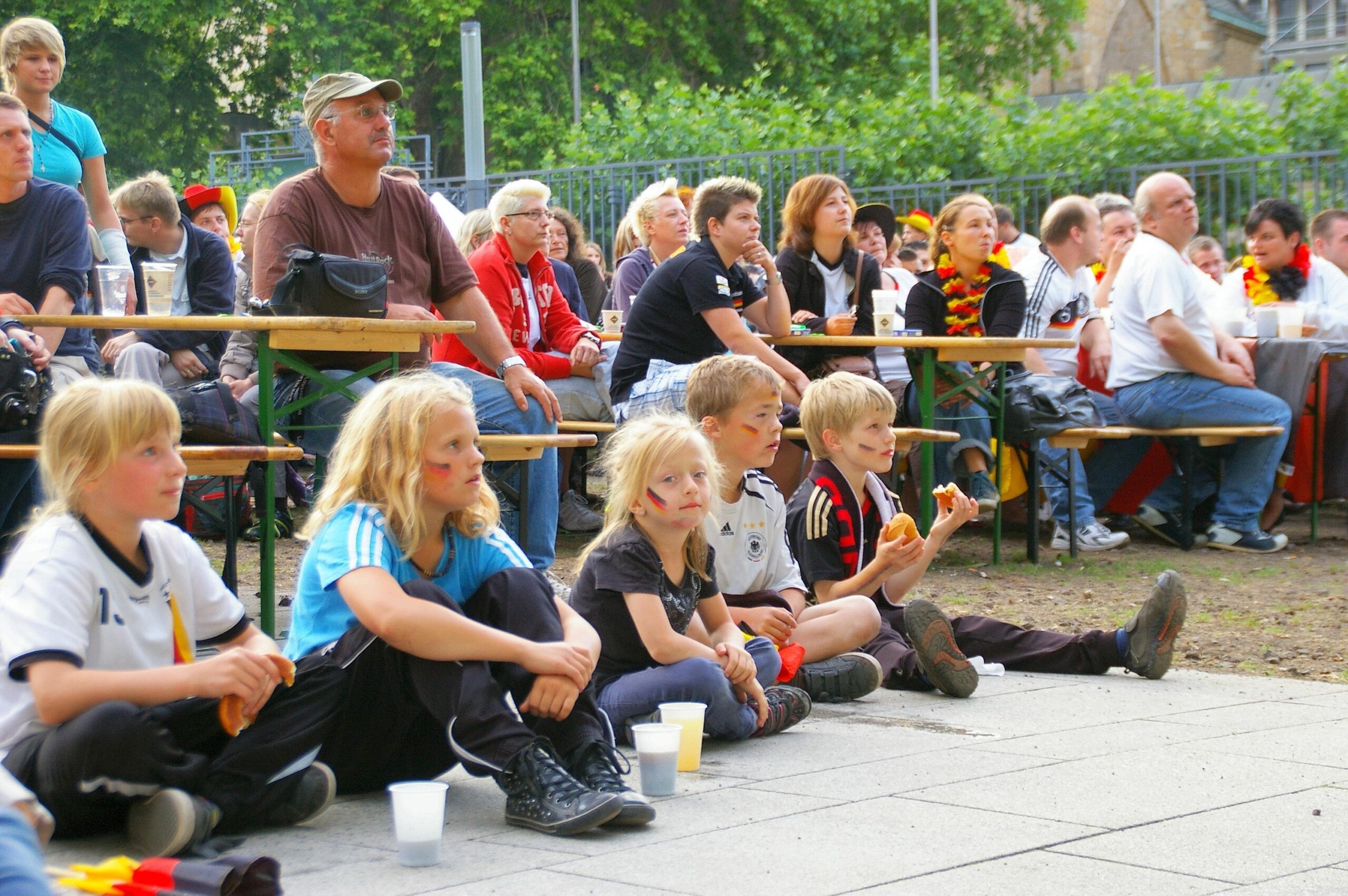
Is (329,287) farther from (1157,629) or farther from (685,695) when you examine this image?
(1157,629)

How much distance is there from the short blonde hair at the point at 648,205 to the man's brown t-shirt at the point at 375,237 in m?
3.11

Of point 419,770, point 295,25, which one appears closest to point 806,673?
point 419,770

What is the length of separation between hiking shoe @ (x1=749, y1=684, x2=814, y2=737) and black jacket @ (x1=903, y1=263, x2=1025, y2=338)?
4180 millimetres

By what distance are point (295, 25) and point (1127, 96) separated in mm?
24907

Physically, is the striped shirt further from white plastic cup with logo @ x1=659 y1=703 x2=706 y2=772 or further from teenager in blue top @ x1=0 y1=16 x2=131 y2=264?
teenager in blue top @ x1=0 y1=16 x2=131 y2=264

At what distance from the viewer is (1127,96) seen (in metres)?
15.1

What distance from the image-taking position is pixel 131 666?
122 inches

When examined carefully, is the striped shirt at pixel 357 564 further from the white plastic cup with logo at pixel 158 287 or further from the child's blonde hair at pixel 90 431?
the white plastic cup with logo at pixel 158 287

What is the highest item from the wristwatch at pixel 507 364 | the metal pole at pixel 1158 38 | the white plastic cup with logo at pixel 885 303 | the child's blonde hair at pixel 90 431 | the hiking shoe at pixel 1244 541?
the metal pole at pixel 1158 38

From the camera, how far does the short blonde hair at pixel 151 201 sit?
743 centimetres

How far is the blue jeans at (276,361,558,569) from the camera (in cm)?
564

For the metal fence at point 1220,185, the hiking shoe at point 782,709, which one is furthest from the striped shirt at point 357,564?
the metal fence at point 1220,185

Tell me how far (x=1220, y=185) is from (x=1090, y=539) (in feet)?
18.1

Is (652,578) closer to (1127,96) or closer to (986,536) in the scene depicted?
(986,536)
